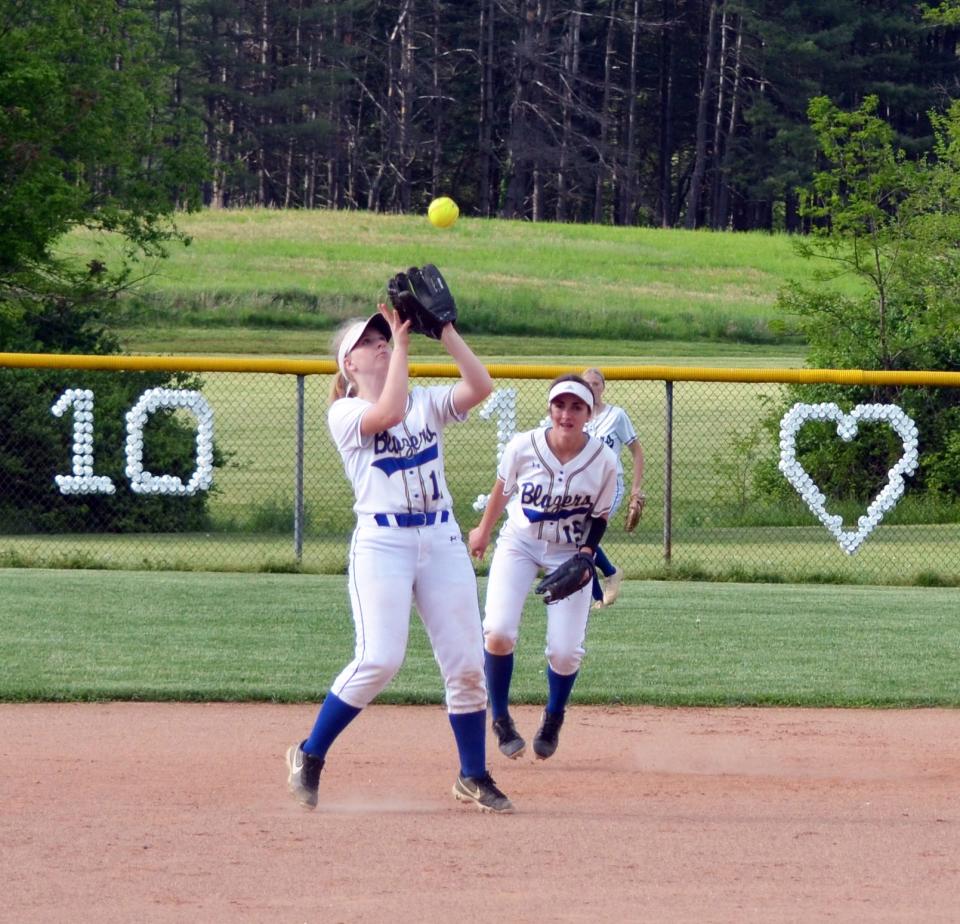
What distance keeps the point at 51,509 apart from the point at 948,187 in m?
11.6

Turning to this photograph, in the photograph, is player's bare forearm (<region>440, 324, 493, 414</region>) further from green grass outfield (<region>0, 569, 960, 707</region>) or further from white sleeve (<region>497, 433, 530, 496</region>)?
green grass outfield (<region>0, 569, 960, 707</region>)

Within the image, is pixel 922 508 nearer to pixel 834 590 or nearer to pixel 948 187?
pixel 834 590

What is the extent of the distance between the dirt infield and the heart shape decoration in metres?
5.44

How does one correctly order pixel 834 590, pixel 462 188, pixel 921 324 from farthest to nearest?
pixel 462 188 < pixel 921 324 < pixel 834 590

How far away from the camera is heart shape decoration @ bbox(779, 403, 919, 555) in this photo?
44.1 feet

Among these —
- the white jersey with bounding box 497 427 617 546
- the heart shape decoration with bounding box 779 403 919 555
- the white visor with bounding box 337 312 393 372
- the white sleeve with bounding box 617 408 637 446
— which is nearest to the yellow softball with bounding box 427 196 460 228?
the white sleeve with bounding box 617 408 637 446

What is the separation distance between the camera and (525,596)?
6773 millimetres

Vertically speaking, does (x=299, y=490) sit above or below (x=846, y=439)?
below

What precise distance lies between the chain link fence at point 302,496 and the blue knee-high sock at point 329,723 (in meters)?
7.42

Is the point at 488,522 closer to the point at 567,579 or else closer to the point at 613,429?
the point at 567,579

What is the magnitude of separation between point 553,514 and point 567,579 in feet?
1.02

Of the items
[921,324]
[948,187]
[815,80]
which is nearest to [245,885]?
[921,324]

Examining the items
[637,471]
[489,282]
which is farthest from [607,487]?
[489,282]

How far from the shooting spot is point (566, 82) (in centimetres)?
6056
